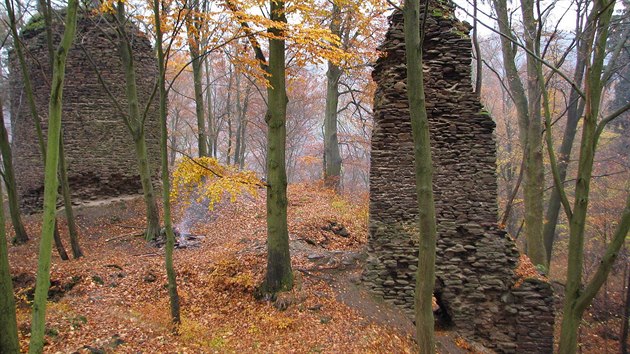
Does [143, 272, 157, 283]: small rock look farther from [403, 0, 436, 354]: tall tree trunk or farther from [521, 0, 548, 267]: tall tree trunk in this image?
[521, 0, 548, 267]: tall tree trunk

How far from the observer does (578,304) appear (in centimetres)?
546

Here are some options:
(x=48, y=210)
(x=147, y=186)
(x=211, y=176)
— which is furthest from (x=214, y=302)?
(x=147, y=186)

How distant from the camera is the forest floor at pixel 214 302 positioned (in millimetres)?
5223

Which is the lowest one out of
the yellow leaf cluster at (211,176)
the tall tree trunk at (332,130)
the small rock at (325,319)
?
the small rock at (325,319)

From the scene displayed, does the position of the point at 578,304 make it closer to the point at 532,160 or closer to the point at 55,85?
the point at 532,160

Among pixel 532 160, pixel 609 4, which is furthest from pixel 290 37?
pixel 532 160

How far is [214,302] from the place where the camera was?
265 inches

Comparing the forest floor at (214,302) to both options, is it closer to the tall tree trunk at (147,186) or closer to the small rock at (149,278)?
the small rock at (149,278)

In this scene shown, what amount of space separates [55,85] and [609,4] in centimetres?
686

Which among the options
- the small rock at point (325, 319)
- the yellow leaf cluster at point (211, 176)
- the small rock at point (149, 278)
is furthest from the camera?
the small rock at point (149, 278)

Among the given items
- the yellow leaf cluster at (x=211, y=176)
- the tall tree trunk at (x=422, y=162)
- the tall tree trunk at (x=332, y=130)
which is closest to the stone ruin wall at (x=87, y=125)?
the tall tree trunk at (x=332, y=130)

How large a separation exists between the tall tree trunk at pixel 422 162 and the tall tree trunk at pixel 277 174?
2.72 m

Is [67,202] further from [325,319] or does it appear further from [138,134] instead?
[325,319]

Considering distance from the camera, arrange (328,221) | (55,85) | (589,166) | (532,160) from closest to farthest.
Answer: (55,85)
(589,166)
(532,160)
(328,221)
